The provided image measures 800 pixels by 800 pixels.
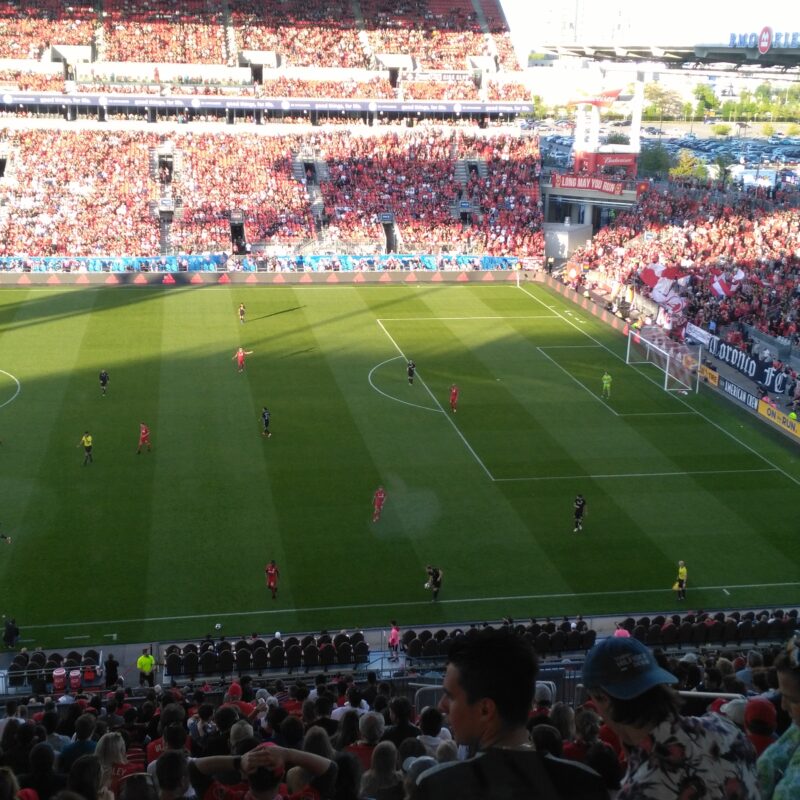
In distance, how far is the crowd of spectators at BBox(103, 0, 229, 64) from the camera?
2918 inches

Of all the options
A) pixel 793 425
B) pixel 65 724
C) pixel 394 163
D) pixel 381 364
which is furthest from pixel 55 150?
pixel 65 724

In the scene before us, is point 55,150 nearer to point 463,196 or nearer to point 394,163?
point 394,163

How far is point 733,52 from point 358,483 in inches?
1515

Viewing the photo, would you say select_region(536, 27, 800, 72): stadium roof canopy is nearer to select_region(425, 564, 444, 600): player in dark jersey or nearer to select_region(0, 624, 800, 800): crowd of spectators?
select_region(425, 564, 444, 600): player in dark jersey

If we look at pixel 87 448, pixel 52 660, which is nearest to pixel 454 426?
pixel 87 448

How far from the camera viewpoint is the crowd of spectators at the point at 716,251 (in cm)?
4741

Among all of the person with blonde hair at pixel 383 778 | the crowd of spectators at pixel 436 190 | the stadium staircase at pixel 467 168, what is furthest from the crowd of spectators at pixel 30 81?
the person with blonde hair at pixel 383 778

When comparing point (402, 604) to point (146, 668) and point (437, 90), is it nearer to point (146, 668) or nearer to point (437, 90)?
point (146, 668)

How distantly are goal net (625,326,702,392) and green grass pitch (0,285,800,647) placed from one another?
0.87 metres

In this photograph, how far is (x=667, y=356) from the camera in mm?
41281

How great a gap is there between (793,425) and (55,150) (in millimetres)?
52650

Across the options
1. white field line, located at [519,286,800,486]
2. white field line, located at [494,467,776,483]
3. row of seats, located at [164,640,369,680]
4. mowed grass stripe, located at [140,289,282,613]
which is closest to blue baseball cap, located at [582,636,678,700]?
row of seats, located at [164,640,369,680]

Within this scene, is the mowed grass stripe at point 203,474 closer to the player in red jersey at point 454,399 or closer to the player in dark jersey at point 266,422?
the player in dark jersey at point 266,422

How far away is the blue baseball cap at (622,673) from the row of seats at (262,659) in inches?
629
